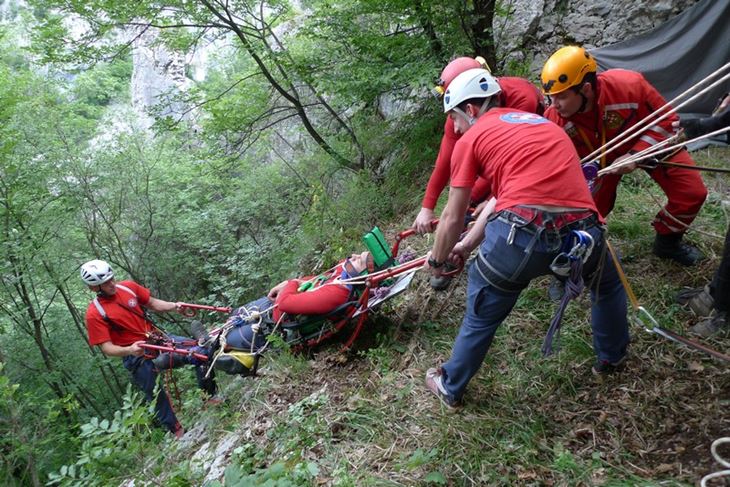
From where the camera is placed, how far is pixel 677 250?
364 centimetres

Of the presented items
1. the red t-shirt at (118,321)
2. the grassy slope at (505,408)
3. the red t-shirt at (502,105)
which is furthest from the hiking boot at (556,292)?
the red t-shirt at (118,321)

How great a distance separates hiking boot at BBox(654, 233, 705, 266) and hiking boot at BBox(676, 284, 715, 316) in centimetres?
41

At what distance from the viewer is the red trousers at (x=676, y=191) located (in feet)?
10.6

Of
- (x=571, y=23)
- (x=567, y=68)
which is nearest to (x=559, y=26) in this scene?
(x=571, y=23)

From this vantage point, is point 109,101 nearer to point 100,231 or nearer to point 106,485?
point 100,231

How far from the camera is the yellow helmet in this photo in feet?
9.49

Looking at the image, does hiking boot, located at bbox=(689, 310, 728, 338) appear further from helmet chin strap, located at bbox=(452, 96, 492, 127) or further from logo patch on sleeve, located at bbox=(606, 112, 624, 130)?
helmet chin strap, located at bbox=(452, 96, 492, 127)

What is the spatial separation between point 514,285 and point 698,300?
5.72 feet

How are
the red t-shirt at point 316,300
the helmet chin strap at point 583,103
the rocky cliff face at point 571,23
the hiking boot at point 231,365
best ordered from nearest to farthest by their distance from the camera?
the helmet chin strap at point 583,103
the red t-shirt at point 316,300
the hiking boot at point 231,365
the rocky cliff face at point 571,23

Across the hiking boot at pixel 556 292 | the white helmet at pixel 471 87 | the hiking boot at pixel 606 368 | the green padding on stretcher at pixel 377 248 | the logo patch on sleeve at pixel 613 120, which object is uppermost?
the white helmet at pixel 471 87

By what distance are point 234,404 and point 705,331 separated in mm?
3818

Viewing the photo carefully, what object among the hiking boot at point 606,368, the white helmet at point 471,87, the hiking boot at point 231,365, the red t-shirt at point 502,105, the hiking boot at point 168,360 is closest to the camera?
the white helmet at point 471,87

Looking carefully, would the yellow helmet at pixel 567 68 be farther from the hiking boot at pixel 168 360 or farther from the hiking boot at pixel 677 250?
the hiking boot at pixel 168 360

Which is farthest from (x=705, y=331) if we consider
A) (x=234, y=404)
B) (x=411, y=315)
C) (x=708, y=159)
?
(x=234, y=404)
